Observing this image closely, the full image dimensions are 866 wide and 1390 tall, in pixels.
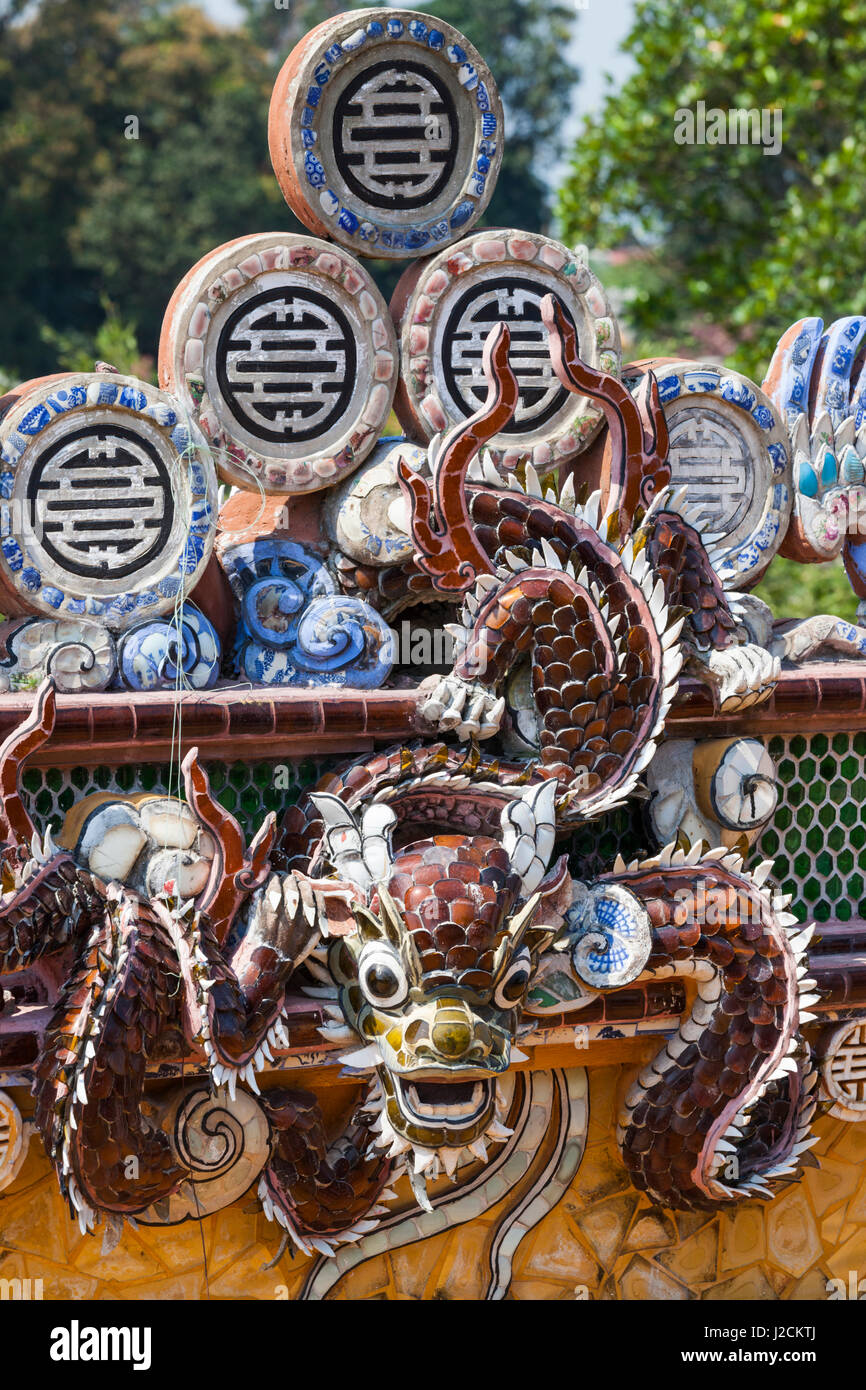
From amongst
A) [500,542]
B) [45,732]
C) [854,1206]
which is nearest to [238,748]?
[45,732]

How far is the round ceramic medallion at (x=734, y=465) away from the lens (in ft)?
17.8

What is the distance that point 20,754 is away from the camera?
14.2ft

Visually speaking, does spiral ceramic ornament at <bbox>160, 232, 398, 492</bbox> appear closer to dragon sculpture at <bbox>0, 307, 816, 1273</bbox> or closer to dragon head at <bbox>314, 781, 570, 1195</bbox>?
dragon sculpture at <bbox>0, 307, 816, 1273</bbox>

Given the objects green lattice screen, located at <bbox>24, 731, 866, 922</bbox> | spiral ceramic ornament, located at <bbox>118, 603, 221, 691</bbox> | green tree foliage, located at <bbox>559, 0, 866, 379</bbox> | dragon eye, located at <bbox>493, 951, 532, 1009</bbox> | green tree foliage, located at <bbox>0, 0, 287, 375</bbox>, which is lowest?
dragon eye, located at <bbox>493, 951, 532, 1009</bbox>

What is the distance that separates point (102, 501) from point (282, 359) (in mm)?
659

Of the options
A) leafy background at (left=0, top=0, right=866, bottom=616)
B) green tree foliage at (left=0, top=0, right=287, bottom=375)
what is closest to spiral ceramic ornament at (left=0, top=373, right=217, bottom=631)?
leafy background at (left=0, top=0, right=866, bottom=616)

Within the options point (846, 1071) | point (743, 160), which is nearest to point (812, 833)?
point (846, 1071)

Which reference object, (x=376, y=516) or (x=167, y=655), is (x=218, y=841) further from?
(x=376, y=516)

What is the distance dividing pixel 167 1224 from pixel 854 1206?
84.2 inches

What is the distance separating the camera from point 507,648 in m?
4.87

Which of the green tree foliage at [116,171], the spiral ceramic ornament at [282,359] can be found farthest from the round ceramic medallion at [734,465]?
the green tree foliage at [116,171]

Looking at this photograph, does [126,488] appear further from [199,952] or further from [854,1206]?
[854,1206]

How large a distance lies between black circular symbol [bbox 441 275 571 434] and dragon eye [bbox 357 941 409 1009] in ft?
5.35

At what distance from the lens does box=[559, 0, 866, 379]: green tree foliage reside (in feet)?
34.3
